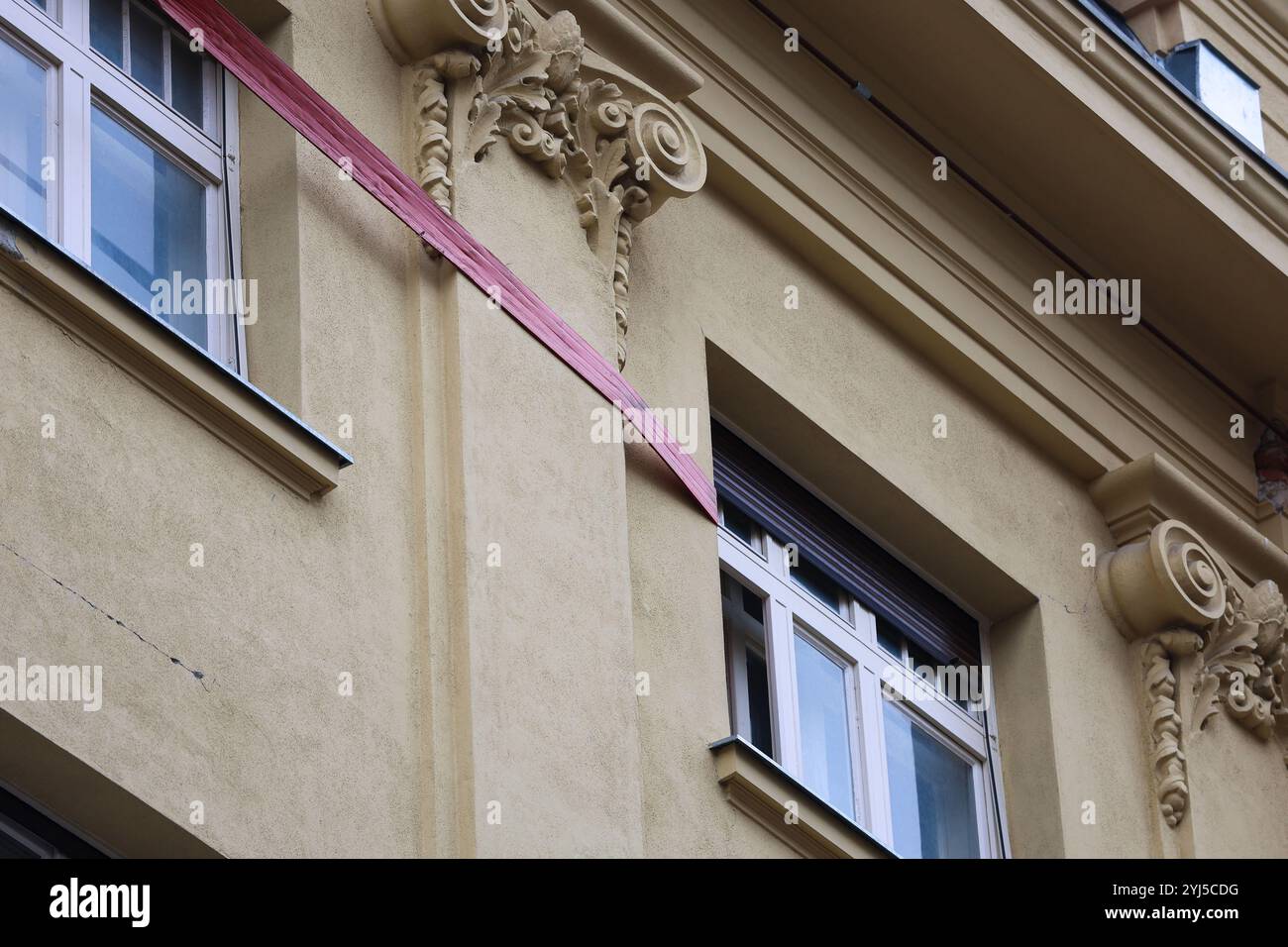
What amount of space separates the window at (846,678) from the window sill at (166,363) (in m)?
2.49

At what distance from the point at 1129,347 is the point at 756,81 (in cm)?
239

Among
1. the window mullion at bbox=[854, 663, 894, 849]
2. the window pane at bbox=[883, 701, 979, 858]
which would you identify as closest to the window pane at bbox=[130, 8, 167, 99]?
the window mullion at bbox=[854, 663, 894, 849]

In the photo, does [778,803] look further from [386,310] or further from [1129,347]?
[1129,347]

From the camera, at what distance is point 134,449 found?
737 cm

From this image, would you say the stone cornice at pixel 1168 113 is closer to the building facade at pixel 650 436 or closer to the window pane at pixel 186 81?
the building facade at pixel 650 436

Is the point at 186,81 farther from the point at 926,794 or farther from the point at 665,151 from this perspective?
the point at 926,794

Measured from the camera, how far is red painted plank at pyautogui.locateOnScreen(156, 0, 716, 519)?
8.50 m

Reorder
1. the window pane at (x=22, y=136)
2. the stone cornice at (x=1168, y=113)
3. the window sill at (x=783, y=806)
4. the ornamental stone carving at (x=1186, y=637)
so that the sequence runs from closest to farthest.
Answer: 1. the window pane at (x=22, y=136)
2. the window sill at (x=783, y=806)
3. the ornamental stone carving at (x=1186, y=637)
4. the stone cornice at (x=1168, y=113)

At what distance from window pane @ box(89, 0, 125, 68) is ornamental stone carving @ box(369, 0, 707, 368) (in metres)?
1.00

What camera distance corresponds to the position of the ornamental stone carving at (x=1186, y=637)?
1141cm

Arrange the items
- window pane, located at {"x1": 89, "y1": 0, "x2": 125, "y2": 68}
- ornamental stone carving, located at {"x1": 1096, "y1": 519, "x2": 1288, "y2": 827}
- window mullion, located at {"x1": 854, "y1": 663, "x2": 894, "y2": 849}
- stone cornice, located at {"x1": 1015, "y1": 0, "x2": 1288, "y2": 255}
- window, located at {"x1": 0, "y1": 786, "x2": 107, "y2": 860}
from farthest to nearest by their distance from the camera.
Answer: stone cornice, located at {"x1": 1015, "y1": 0, "x2": 1288, "y2": 255}, ornamental stone carving, located at {"x1": 1096, "y1": 519, "x2": 1288, "y2": 827}, window mullion, located at {"x1": 854, "y1": 663, "x2": 894, "y2": 849}, window pane, located at {"x1": 89, "y1": 0, "x2": 125, "y2": 68}, window, located at {"x1": 0, "y1": 786, "x2": 107, "y2": 860}

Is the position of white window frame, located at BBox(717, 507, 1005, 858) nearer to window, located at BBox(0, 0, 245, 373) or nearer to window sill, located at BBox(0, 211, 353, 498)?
window, located at BBox(0, 0, 245, 373)

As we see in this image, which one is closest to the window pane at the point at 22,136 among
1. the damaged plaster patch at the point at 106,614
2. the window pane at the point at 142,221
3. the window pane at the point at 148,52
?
the window pane at the point at 142,221
